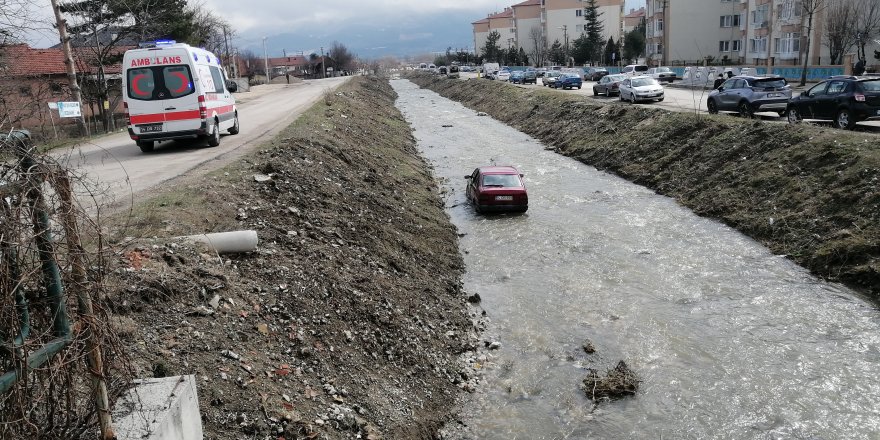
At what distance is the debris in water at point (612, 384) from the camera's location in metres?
9.52

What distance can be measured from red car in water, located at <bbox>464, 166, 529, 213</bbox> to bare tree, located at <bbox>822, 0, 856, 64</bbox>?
4288cm

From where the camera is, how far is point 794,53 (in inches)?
2379

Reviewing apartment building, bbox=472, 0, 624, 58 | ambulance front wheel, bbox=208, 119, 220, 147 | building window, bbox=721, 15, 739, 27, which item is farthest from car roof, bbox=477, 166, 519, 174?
apartment building, bbox=472, 0, 624, 58

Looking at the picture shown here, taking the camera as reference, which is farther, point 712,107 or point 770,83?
point 712,107

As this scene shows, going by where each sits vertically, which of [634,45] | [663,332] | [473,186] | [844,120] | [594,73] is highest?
[634,45]

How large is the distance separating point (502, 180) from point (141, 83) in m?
10.9

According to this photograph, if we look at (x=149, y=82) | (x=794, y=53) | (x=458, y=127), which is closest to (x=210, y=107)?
(x=149, y=82)

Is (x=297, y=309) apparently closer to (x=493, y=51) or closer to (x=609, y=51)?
(x=609, y=51)

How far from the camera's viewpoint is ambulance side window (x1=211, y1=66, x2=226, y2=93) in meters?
20.2

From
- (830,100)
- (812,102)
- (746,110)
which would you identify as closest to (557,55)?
(746,110)

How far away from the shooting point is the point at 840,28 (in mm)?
49562

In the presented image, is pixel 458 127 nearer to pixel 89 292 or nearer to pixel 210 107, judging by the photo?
pixel 210 107

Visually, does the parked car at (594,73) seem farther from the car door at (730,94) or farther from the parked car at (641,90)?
the car door at (730,94)

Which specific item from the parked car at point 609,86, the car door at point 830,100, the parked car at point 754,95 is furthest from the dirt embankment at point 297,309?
the parked car at point 609,86
